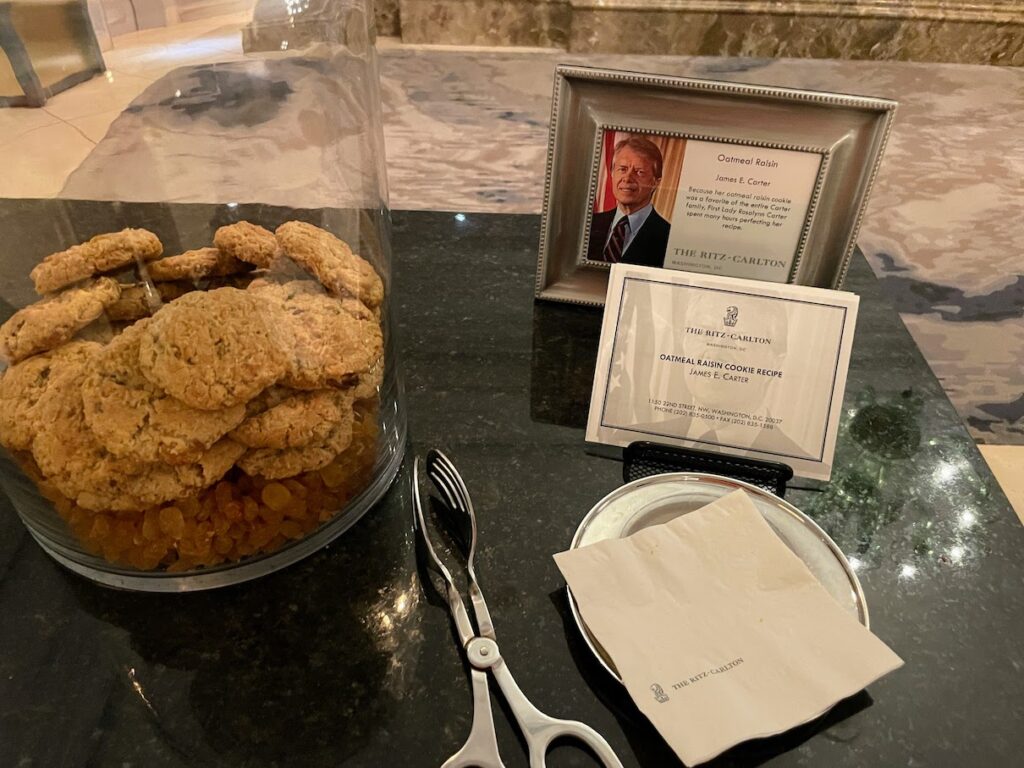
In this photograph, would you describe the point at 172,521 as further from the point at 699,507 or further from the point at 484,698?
the point at 699,507

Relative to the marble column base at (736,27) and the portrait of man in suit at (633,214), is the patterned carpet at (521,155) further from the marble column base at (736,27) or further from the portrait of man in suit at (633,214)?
the portrait of man in suit at (633,214)

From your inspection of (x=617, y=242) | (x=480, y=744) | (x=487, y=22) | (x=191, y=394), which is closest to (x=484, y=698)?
(x=480, y=744)

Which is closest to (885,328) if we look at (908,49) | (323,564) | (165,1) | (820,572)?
(820,572)

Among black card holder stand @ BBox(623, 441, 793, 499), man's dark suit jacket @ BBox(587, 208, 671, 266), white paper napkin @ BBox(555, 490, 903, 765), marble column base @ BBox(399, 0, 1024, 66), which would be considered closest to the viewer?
white paper napkin @ BBox(555, 490, 903, 765)

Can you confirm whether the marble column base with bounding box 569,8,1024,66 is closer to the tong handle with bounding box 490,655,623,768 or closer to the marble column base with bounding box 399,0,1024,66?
the marble column base with bounding box 399,0,1024,66

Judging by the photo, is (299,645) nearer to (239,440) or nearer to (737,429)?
(239,440)

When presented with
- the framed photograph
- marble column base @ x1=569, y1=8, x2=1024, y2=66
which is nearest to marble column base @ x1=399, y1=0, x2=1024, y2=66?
marble column base @ x1=569, y1=8, x2=1024, y2=66

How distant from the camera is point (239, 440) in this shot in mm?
476

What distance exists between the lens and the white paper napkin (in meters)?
0.46

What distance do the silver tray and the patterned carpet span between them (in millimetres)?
335

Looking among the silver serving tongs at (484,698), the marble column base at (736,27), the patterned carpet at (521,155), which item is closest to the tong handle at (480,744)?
the silver serving tongs at (484,698)

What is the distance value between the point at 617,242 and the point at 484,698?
1.48 feet

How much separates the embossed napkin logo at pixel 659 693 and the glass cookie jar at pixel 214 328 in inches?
9.5

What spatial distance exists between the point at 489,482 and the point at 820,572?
0.25m
